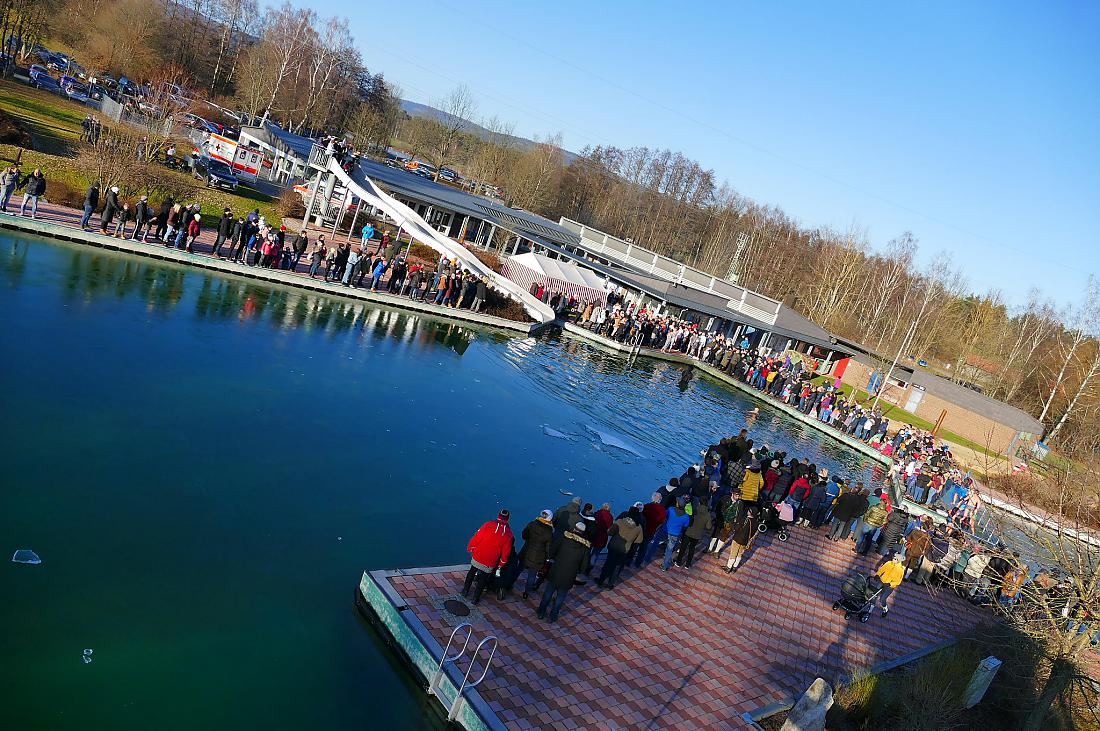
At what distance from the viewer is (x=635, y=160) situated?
113312 millimetres

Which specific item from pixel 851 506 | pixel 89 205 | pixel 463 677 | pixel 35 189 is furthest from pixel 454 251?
pixel 463 677

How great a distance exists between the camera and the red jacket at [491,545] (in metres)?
8.73

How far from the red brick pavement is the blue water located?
4.06 ft

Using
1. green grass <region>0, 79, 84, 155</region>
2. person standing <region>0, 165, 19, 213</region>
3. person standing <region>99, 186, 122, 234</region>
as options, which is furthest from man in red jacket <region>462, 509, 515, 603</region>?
green grass <region>0, 79, 84, 155</region>

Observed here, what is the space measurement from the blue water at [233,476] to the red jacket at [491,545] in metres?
1.55

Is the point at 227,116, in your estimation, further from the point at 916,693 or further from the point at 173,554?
the point at 916,693

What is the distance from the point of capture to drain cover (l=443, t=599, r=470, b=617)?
28.6 ft

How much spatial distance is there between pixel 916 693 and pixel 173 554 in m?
9.93

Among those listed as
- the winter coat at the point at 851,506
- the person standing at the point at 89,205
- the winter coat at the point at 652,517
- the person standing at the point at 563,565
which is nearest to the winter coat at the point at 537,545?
the person standing at the point at 563,565

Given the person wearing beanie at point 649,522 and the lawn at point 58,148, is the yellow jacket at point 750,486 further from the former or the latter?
the lawn at point 58,148

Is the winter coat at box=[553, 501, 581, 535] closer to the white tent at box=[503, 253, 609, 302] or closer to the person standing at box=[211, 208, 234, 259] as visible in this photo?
the person standing at box=[211, 208, 234, 259]

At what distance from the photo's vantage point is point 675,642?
32.3ft

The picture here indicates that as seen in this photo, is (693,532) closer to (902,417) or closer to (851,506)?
(851,506)

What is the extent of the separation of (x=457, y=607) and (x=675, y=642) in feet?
10.6
